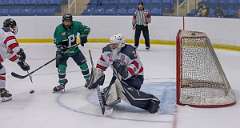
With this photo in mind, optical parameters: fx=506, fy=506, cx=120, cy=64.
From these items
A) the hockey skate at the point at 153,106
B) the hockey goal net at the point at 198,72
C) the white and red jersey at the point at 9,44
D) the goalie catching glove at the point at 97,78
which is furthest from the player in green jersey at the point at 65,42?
the hockey skate at the point at 153,106

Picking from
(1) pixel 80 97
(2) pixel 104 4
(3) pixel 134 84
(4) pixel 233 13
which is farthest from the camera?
(2) pixel 104 4

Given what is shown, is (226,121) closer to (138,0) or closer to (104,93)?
(104,93)

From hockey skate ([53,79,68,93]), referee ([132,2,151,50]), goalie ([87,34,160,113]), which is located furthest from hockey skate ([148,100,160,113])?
referee ([132,2,151,50])

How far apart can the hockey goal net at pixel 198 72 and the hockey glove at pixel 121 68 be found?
2.03 feet

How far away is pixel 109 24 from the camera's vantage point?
11.7m

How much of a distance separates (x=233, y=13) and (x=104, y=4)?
11.3 feet

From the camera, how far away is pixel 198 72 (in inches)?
217

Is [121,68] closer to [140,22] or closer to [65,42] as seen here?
[65,42]

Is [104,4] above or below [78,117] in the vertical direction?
above

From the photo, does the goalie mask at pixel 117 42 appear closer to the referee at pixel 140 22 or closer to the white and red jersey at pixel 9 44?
the white and red jersey at pixel 9 44

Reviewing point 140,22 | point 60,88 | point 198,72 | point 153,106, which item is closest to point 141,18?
point 140,22

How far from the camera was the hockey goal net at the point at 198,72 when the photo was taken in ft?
17.4

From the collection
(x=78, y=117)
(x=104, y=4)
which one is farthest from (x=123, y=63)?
Result: (x=104, y=4)

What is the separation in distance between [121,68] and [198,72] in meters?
1.02
